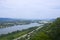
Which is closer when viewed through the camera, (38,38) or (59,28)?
(38,38)

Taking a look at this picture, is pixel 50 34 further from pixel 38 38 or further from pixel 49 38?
pixel 38 38

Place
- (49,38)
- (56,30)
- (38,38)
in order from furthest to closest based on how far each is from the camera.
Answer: (56,30), (49,38), (38,38)

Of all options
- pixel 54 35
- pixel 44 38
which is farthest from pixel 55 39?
pixel 44 38

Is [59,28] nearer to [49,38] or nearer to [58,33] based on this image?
[58,33]

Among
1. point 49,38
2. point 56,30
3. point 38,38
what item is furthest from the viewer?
point 56,30

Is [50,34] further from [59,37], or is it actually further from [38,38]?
[38,38]

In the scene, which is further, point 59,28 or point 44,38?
point 59,28

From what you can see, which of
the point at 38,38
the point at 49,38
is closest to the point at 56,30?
the point at 49,38
